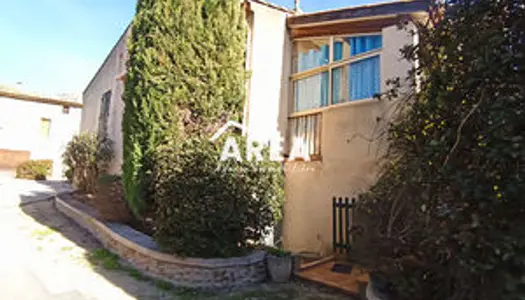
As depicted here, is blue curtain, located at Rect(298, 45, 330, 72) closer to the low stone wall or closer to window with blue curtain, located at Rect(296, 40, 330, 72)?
window with blue curtain, located at Rect(296, 40, 330, 72)

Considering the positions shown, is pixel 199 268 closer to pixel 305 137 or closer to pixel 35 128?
pixel 305 137

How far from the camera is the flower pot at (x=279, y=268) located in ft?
21.4

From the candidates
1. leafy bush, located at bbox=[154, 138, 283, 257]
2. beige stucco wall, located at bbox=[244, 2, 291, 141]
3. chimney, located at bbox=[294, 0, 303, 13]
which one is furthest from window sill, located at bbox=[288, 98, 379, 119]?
chimney, located at bbox=[294, 0, 303, 13]

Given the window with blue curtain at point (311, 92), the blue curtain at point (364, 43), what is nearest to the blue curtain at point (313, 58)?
the window with blue curtain at point (311, 92)

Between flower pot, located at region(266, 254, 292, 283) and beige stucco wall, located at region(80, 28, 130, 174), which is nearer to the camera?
flower pot, located at region(266, 254, 292, 283)

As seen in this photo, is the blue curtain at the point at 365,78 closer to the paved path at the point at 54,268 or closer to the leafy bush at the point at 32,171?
the paved path at the point at 54,268

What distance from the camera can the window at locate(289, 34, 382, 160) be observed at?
8.98 meters

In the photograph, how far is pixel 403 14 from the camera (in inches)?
324

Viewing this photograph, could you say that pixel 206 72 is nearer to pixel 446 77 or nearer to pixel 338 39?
pixel 338 39

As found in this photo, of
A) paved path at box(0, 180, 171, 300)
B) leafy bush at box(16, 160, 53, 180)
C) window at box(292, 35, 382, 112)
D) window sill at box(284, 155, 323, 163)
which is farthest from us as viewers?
leafy bush at box(16, 160, 53, 180)

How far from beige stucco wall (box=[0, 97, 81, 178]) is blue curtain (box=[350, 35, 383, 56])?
26328mm

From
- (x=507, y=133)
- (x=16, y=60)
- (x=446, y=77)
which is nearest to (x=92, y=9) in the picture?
(x=446, y=77)

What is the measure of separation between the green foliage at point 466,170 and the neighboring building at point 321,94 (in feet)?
13.6

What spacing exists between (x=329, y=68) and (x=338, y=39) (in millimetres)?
1022
